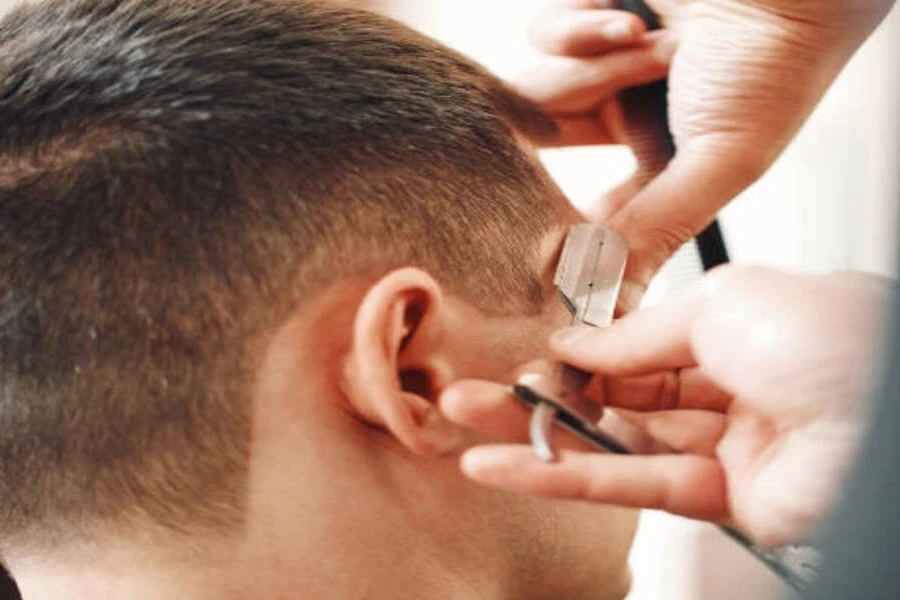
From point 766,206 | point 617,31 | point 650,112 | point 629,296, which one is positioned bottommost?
point 766,206

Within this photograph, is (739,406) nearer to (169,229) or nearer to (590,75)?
(169,229)

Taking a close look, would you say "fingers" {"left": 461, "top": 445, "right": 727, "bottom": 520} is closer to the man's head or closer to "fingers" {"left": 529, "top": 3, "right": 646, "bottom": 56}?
the man's head

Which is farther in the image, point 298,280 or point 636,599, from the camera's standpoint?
point 636,599

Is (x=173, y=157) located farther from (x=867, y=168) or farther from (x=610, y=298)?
(x=867, y=168)

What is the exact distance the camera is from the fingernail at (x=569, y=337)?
0.75 meters

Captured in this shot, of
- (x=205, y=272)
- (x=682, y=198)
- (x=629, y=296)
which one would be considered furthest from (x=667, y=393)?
(x=205, y=272)

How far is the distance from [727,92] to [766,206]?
1.55ft

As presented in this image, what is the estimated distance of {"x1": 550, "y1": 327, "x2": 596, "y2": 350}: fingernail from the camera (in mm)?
746

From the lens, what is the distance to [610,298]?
2.87 feet

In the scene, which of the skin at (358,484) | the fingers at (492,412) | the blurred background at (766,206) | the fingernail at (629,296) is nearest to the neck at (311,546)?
the skin at (358,484)

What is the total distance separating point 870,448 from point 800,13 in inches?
26.1

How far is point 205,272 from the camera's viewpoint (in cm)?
70

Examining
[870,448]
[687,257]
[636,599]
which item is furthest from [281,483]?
[636,599]

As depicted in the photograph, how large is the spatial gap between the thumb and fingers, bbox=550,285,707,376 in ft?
0.92
